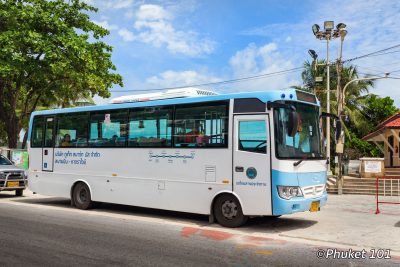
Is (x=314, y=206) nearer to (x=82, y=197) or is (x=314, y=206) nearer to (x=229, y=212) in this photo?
(x=229, y=212)

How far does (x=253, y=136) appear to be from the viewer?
1002 cm

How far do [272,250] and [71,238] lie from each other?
3854 mm

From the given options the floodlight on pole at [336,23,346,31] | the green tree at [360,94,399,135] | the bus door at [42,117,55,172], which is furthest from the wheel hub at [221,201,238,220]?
the green tree at [360,94,399,135]

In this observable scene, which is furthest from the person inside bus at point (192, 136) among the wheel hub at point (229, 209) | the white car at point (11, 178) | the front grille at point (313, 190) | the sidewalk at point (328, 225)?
the white car at point (11, 178)

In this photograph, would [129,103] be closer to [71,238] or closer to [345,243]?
[71,238]

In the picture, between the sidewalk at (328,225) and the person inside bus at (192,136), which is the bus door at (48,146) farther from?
the person inside bus at (192,136)

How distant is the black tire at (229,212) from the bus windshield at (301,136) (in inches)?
62.3

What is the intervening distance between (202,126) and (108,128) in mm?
3348

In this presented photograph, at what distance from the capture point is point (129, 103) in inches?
493

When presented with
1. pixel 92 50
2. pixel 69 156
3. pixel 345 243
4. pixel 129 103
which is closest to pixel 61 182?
pixel 69 156

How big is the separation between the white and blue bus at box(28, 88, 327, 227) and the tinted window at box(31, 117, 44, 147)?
3.33ft

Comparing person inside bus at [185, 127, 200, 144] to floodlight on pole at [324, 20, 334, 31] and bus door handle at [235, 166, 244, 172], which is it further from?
floodlight on pole at [324, 20, 334, 31]

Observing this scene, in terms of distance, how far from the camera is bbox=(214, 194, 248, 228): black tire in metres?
10.2
